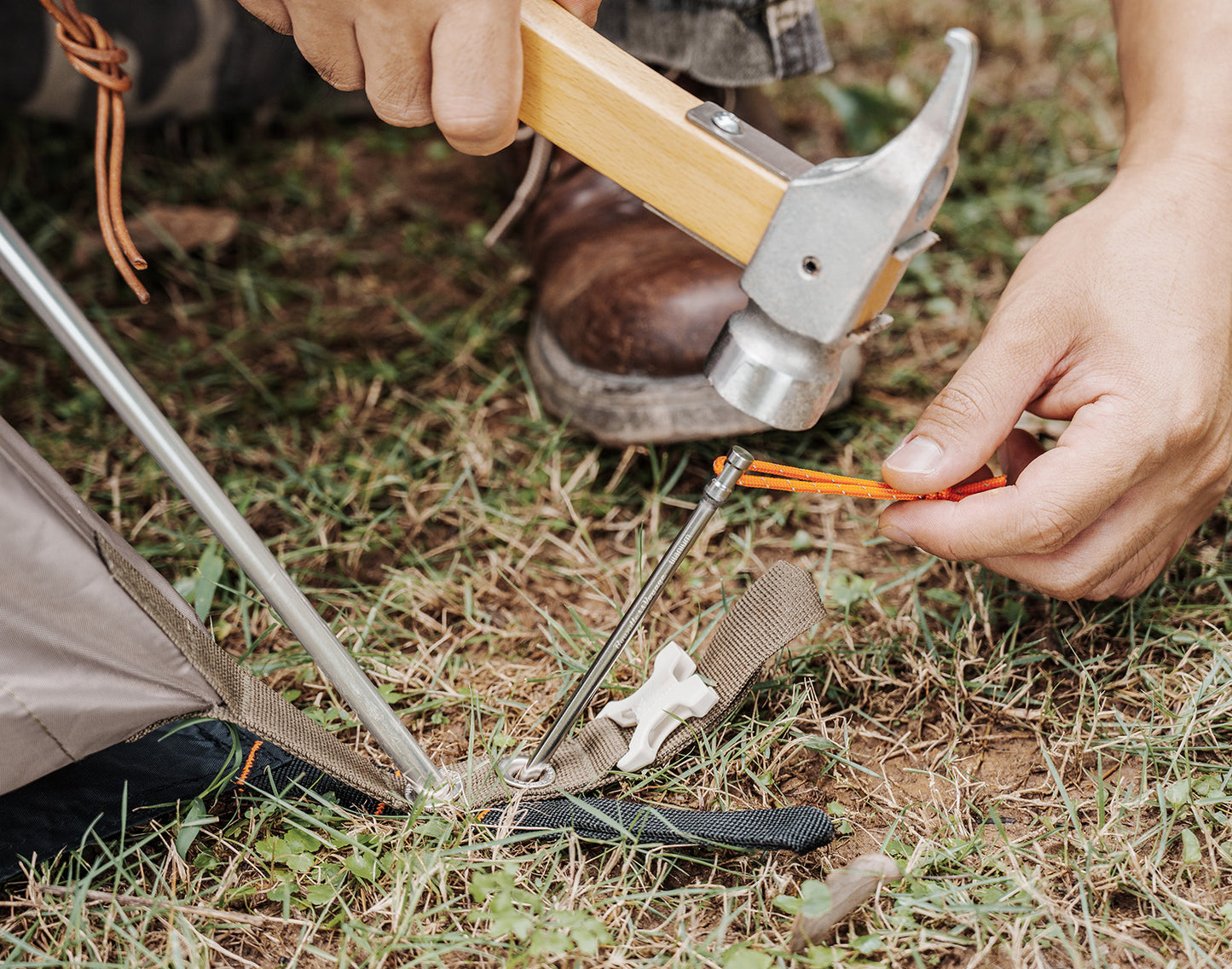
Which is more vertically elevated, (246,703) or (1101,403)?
(1101,403)

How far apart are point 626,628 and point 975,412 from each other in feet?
1.48

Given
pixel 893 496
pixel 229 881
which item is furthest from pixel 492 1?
pixel 229 881

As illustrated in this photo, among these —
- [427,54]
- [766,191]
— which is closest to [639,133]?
[766,191]

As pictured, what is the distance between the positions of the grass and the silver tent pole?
4.2 inches

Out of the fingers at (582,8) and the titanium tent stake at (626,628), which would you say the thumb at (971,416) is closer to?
the titanium tent stake at (626,628)

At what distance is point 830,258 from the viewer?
922mm

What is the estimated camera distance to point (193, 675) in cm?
104

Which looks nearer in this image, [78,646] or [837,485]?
[78,646]

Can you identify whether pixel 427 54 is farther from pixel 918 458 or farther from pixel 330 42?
pixel 918 458

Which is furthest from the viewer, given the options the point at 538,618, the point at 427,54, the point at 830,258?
the point at 538,618

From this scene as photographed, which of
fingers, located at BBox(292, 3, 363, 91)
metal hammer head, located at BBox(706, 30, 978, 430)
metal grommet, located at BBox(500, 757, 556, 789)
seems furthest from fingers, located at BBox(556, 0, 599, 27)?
metal grommet, located at BBox(500, 757, 556, 789)

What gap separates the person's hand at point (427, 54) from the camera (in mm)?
996

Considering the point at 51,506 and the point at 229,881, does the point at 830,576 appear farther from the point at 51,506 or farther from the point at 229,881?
the point at 51,506

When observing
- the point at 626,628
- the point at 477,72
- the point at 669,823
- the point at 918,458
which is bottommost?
the point at 669,823
